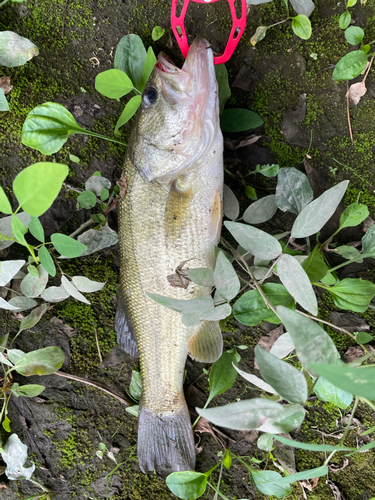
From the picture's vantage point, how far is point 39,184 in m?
1.10

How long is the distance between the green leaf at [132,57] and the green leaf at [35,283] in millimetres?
1217

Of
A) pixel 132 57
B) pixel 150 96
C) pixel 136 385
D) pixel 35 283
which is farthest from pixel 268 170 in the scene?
pixel 136 385

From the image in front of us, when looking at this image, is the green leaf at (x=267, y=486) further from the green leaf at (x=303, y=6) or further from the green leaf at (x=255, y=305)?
the green leaf at (x=303, y=6)

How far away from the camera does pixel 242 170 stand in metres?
2.07

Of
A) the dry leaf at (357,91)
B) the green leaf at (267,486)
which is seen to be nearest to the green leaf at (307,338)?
the green leaf at (267,486)

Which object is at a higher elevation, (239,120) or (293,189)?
(239,120)

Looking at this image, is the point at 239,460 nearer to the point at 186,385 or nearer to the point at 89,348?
the point at 186,385

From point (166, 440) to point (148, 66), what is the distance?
7.41ft

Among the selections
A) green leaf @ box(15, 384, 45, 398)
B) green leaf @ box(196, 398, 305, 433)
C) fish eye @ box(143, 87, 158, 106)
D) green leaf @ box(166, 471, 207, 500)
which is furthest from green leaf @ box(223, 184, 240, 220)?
green leaf @ box(15, 384, 45, 398)

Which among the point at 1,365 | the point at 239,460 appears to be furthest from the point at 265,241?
the point at 1,365

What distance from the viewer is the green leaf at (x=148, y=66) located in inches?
70.7

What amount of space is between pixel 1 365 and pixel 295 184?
7.51ft

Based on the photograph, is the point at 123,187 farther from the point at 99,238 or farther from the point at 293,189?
the point at 293,189

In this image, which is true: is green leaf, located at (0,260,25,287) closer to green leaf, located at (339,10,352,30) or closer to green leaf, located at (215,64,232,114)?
green leaf, located at (215,64,232,114)
